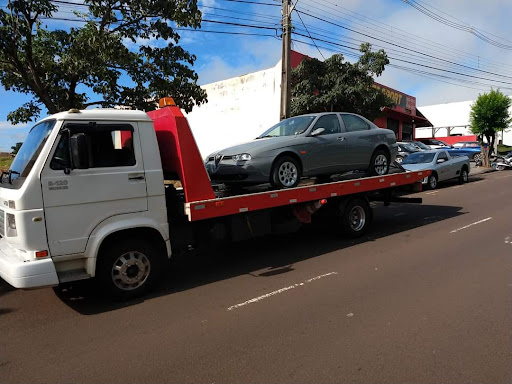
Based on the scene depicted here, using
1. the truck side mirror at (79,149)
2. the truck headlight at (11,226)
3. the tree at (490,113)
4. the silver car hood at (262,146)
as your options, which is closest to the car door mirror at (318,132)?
the silver car hood at (262,146)

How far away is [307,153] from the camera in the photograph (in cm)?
705

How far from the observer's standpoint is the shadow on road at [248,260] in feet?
16.8

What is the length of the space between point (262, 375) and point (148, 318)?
5.74ft

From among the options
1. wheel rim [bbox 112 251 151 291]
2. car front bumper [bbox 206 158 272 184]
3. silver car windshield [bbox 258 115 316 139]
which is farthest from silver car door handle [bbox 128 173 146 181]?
silver car windshield [bbox 258 115 316 139]

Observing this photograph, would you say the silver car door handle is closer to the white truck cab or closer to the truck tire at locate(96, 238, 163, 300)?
the white truck cab

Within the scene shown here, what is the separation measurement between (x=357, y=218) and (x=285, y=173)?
2.15 m

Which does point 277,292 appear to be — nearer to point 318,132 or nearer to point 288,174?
point 288,174

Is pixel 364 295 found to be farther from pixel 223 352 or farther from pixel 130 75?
pixel 130 75

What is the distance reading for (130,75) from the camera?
925 cm

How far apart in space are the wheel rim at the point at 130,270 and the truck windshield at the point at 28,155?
1.42 metres

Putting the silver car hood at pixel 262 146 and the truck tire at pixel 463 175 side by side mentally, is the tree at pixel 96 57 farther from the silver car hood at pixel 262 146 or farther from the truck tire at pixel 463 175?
the truck tire at pixel 463 175

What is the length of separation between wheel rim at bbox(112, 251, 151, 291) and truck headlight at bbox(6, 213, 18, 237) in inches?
44.3

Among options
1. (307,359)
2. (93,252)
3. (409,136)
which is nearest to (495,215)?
(307,359)

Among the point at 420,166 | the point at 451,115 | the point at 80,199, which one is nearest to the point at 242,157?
the point at 80,199
